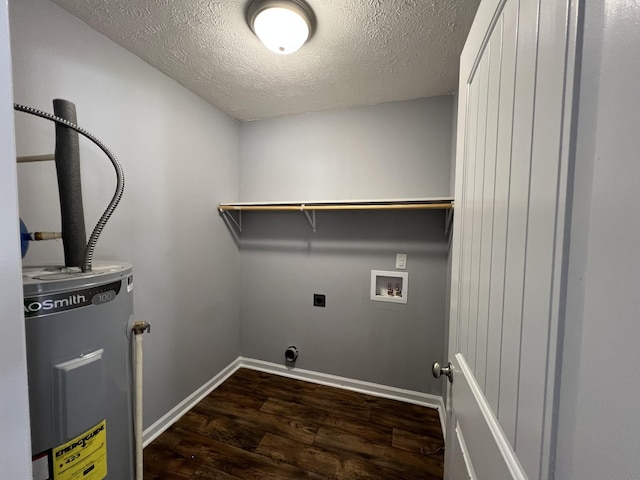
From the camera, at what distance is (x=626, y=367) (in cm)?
26

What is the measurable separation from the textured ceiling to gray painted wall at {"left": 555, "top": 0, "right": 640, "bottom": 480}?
1160 millimetres

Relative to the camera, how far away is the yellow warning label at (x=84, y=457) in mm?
694

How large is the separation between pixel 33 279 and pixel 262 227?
5.38ft

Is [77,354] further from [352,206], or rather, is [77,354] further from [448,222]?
[448,222]

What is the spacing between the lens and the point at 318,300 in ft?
7.12

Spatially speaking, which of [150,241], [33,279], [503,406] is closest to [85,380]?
[33,279]

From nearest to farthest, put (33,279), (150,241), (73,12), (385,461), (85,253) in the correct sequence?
(33,279) → (85,253) → (73,12) → (385,461) → (150,241)

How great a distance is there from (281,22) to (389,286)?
5.97ft

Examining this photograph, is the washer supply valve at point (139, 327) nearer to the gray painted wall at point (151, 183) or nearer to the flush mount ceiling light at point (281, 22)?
the gray painted wall at point (151, 183)

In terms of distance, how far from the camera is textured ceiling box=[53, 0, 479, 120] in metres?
1.12

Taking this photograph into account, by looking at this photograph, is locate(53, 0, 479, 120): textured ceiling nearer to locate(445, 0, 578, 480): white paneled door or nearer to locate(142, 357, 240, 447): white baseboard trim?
locate(445, 0, 578, 480): white paneled door

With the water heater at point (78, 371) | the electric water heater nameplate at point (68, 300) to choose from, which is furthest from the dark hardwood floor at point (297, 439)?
the electric water heater nameplate at point (68, 300)

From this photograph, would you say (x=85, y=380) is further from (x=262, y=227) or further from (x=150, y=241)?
(x=262, y=227)

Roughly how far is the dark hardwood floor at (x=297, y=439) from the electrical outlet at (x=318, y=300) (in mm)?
716
